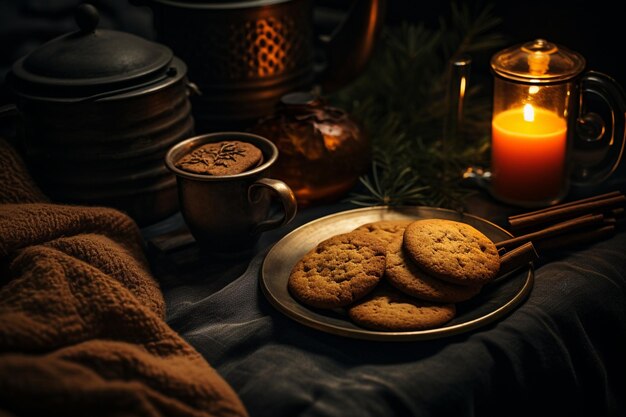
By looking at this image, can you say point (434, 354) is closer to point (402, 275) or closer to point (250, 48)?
point (402, 275)

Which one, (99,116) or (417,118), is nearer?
(99,116)

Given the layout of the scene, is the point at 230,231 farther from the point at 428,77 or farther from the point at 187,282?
the point at 428,77

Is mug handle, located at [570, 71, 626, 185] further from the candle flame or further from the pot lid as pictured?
the pot lid

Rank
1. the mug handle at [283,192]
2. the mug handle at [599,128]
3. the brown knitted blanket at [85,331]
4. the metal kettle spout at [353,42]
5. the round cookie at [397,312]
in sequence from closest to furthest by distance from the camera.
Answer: the brown knitted blanket at [85,331], the round cookie at [397,312], the mug handle at [283,192], the mug handle at [599,128], the metal kettle spout at [353,42]

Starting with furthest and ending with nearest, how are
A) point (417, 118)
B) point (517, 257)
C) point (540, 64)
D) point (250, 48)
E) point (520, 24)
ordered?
point (520, 24) → point (417, 118) → point (250, 48) → point (540, 64) → point (517, 257)

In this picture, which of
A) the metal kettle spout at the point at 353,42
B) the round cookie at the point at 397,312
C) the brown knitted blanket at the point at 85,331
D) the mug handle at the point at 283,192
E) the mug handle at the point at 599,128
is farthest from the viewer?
the metal kettle spout at the point at 353,42

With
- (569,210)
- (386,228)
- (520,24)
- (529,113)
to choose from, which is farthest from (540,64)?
(520,24)

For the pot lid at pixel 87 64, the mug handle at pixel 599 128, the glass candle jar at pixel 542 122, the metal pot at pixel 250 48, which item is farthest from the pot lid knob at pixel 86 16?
the mug handle at pixel 599 128

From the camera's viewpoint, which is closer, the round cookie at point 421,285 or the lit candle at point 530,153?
the round cookie at point 421,285

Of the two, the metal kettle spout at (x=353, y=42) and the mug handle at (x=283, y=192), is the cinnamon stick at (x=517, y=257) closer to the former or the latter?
the mug handle at (x=283, y=192)
